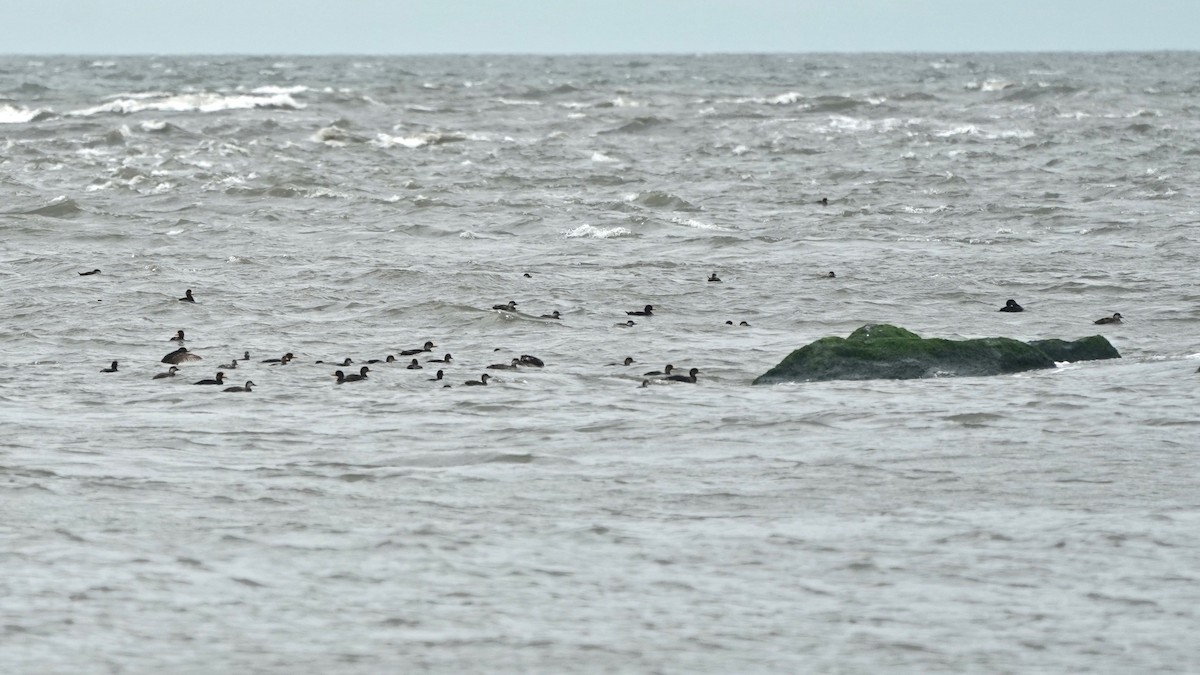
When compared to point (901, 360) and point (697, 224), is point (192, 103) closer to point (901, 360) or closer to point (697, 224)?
point (697, 224)

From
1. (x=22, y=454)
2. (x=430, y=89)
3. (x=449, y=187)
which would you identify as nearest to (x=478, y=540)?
(x=22, y=454)

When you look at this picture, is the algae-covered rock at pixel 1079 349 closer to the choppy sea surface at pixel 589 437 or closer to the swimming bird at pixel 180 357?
the choppy sea surface at pixel 589 437

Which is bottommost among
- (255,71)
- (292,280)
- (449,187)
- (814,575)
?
(814,575)

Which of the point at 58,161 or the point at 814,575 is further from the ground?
the point at 58,161

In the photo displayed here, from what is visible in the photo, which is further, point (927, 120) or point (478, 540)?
point (927, 120)

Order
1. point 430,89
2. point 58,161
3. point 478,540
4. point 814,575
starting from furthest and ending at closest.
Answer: point 430,89, point 58,161, point 478,540, point 814,575

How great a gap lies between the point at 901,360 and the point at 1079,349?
1742mm

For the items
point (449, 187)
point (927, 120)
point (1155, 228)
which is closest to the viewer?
point (1155, 228)

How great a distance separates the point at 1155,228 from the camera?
25422 millimetres

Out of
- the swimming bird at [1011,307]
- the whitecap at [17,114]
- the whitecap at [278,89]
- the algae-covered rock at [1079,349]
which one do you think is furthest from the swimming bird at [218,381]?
the whitecap at [278,89]

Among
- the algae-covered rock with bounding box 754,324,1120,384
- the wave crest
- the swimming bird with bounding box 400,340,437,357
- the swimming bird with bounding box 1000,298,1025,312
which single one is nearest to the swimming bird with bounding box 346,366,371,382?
the swimming bird with bounding box 400,340,437,357

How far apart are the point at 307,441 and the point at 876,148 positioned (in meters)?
29.3

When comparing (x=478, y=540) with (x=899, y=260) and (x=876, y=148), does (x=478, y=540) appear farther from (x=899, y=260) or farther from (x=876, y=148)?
(x=876, y=148)

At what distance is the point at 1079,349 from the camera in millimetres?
15070
